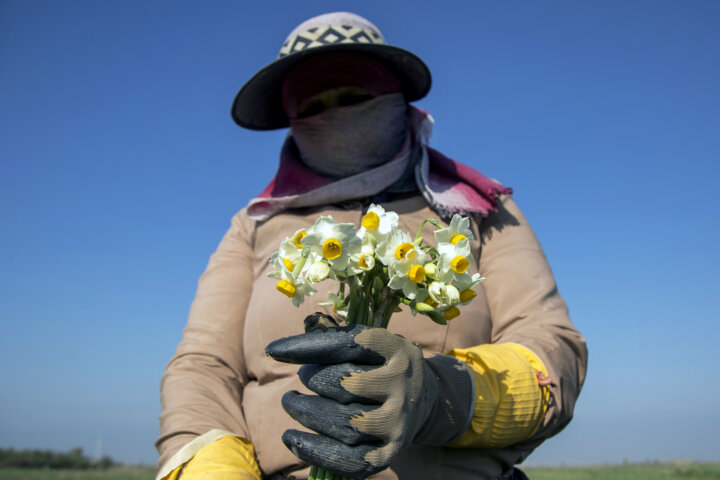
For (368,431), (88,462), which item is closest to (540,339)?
(368,431)

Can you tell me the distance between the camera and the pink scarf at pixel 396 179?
2398mm

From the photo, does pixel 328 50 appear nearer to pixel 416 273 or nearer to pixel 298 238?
pixel 298 238

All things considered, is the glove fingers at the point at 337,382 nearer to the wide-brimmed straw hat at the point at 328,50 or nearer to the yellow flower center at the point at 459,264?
the yellow flower center at the point at 459,264

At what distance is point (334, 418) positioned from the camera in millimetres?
1454

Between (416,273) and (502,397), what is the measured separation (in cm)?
63

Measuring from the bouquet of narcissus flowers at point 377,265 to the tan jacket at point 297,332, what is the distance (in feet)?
1.85

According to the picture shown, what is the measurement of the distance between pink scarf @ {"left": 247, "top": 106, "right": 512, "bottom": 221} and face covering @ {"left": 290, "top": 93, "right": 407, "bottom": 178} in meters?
0.07

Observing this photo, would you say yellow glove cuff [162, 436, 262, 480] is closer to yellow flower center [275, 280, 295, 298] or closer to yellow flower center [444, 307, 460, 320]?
yellow flower center [275, 280, 295, 298]

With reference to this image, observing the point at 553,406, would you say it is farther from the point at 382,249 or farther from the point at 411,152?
the point at 411,152

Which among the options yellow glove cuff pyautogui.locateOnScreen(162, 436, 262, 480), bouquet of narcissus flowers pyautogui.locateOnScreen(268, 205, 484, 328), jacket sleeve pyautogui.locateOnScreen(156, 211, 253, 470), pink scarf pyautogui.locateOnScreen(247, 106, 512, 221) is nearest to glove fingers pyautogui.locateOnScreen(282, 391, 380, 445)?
bouquet of narcissus flowers pyautogui.locateOnScreen(268, 205, 484, 328)

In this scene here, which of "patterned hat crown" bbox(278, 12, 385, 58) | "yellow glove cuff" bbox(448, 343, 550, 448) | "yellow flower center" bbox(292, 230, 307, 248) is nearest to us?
"yellow flower center" bbox(292, 230, 307, 248)

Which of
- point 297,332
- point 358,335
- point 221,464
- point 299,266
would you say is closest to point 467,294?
point 358,335

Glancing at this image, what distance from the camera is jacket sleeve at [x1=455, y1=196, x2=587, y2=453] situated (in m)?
1.83

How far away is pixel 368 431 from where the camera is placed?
1.43 m
